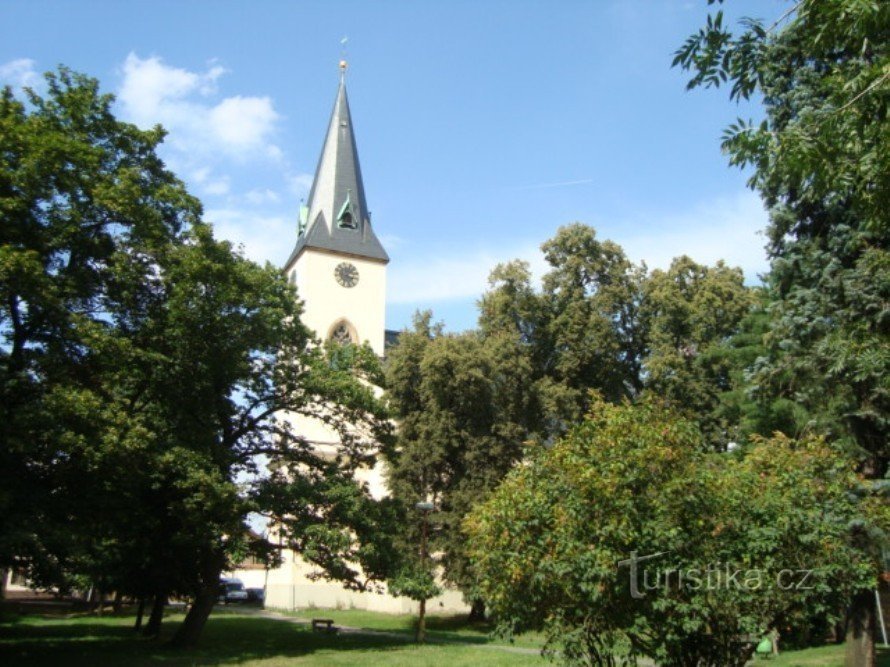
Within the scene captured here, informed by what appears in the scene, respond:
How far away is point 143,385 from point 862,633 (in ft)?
52.5

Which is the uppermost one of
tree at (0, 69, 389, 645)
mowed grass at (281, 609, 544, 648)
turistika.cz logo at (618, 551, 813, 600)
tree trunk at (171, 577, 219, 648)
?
tree at (0, 69, 389, 645)

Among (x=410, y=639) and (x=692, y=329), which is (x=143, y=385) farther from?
(x=692, y=329)

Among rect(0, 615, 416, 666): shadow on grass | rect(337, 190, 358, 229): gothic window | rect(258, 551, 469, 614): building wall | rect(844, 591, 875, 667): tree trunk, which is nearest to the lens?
rect(844, 591, 875, 667): tree trunk

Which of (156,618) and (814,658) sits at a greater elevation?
(814,658)

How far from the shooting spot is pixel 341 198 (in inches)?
1964

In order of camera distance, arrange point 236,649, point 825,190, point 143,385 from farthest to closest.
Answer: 1. point 236,649
2. point 143,385
3. point 825,190

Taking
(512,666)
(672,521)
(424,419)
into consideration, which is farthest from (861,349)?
(424,419)

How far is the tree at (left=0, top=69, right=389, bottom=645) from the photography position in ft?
52.2

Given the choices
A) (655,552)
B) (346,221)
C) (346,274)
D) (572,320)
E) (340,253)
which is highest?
(346,221)

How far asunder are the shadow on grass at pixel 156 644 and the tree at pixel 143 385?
141 cm

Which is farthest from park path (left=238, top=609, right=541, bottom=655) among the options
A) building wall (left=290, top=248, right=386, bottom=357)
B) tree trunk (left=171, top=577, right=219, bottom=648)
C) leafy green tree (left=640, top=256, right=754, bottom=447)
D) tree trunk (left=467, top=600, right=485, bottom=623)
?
building wall (left=290, top=248, right=386, bottom=357)

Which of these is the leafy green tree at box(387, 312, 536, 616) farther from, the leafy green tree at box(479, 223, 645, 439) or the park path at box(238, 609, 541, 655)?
the park path at box(238, 609, 541, 655)

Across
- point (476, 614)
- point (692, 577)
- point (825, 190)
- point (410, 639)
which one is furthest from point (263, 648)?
point (825, 190)

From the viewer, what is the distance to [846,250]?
46.2 feet
